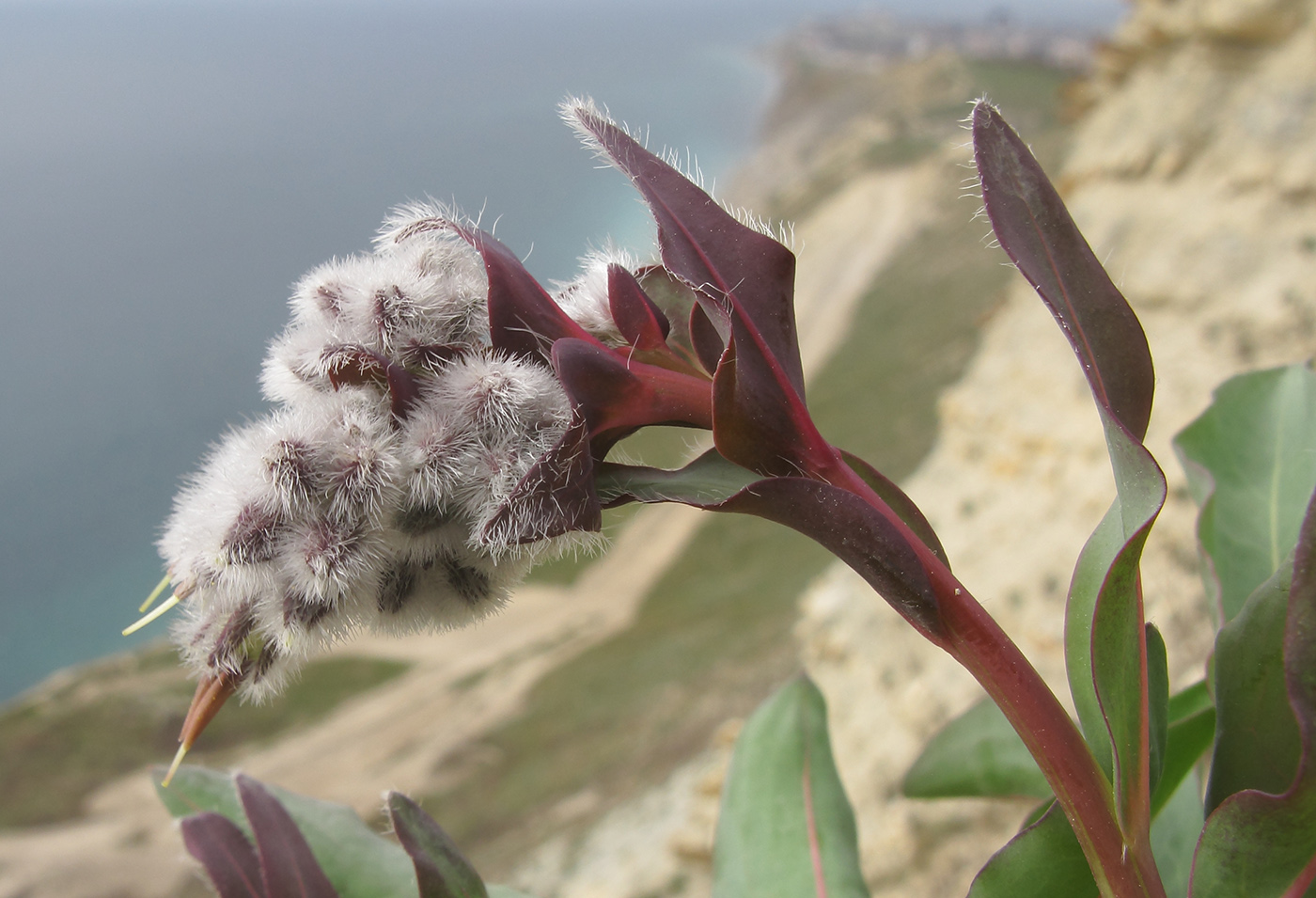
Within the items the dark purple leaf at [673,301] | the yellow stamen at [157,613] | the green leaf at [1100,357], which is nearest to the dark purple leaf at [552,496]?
the dark purple leaf at [673,301]

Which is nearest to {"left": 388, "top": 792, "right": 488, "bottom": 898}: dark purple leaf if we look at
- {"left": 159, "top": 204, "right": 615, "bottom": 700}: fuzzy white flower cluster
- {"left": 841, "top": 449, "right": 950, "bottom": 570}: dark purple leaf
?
{"left": 159, "top": 204, "right": 615, "bottom": 700}: fuzzy white flower cluster

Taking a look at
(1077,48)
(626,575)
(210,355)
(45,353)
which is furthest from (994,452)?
(1077,48)

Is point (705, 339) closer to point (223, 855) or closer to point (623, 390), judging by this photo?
point (623, 390)

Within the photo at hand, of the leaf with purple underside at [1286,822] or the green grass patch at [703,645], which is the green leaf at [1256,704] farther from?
the green grass patch at [703,645]

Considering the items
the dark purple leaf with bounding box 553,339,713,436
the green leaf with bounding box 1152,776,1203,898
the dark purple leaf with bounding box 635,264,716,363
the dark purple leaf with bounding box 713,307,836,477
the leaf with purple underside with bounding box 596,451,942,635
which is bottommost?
the green leaf with bounding box 1152,776,1203,898

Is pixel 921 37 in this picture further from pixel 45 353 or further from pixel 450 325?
pixel 450 325

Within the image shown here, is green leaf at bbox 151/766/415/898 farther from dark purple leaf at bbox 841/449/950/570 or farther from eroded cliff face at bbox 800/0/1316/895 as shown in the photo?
eroded cliff face at bbox 800/0/1316/895
